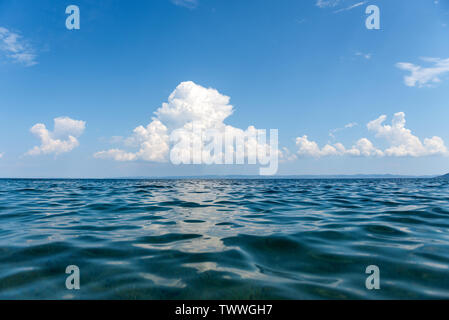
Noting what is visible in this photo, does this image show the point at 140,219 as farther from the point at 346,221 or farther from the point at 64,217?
the point at 346,221
